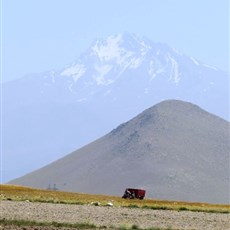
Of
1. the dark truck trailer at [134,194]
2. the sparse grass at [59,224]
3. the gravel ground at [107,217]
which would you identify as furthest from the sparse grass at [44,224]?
the dark truck trailer at [134,194]

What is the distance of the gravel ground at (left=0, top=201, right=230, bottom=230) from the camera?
1582 inches

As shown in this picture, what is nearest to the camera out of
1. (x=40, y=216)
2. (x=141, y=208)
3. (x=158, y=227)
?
(x=158, y=227)

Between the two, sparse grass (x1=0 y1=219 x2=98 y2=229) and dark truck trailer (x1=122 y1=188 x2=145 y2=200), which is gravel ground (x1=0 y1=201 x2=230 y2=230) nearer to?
sparse grass (x1=0 y1=219 x2=98 y2=229)

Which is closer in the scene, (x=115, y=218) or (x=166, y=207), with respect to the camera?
(x=115, y=218)

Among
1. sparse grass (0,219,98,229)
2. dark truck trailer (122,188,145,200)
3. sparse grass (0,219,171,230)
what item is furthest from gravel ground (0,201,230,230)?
dark truck trailer (122,188,145,200)

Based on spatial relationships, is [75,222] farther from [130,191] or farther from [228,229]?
[130,191]

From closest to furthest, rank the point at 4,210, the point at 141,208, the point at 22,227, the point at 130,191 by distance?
the point at 22,227
the point at 4,210
the point at 141,208
the point at 130,191

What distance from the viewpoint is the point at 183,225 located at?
40844 mm

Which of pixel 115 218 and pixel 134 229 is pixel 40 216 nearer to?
pixel 115 218

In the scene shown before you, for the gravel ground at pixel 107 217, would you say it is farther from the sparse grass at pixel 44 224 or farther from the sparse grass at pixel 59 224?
the sparse grass at pixel 44 224

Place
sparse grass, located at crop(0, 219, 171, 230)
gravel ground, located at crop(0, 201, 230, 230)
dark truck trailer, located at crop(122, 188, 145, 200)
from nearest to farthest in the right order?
sparse grass, located at crop(0, 219, 171, 230) < gravel ground, located at crop(0, 201, 230, 230) < dark truck trailer, located at crop(122, 188, 145, 200)

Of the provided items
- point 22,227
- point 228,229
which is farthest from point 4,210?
point 228,229

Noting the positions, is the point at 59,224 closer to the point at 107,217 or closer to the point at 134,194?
the point at 107,217

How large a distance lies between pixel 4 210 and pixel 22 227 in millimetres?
10449
